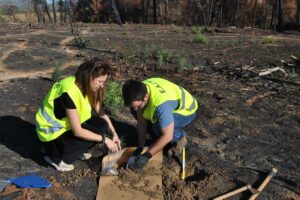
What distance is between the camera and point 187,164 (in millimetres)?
3840

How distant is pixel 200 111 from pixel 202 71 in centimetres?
229

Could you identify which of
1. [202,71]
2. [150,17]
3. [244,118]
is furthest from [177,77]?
[150,17]

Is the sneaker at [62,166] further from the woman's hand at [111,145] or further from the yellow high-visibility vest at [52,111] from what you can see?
the woman's hand at [111,145]

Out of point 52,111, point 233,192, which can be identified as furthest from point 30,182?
point 233,192

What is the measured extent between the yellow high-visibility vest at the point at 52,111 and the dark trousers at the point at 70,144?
0.08 m

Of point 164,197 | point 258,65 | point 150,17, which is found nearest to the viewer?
point 164,197

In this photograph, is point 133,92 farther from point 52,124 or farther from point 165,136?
point 52,124

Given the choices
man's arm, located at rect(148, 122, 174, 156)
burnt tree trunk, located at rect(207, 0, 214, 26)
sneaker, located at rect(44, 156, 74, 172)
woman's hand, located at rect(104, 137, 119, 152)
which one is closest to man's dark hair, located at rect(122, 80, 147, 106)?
man's arm, located at rect(148, 122, 174, 156)

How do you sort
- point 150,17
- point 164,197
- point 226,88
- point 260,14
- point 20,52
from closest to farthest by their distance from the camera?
1. point 164,197
2. point 226,88
3. point 20,52
4. point 260,14
5. point 150,17

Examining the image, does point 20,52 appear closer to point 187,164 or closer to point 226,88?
point 226,88

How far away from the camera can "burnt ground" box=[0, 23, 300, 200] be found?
11.5 ft

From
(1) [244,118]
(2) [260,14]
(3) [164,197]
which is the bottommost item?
(3) [164,197]

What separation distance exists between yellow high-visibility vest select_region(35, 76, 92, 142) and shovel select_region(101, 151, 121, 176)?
1.45 ft

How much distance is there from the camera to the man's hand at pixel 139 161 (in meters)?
3.65
